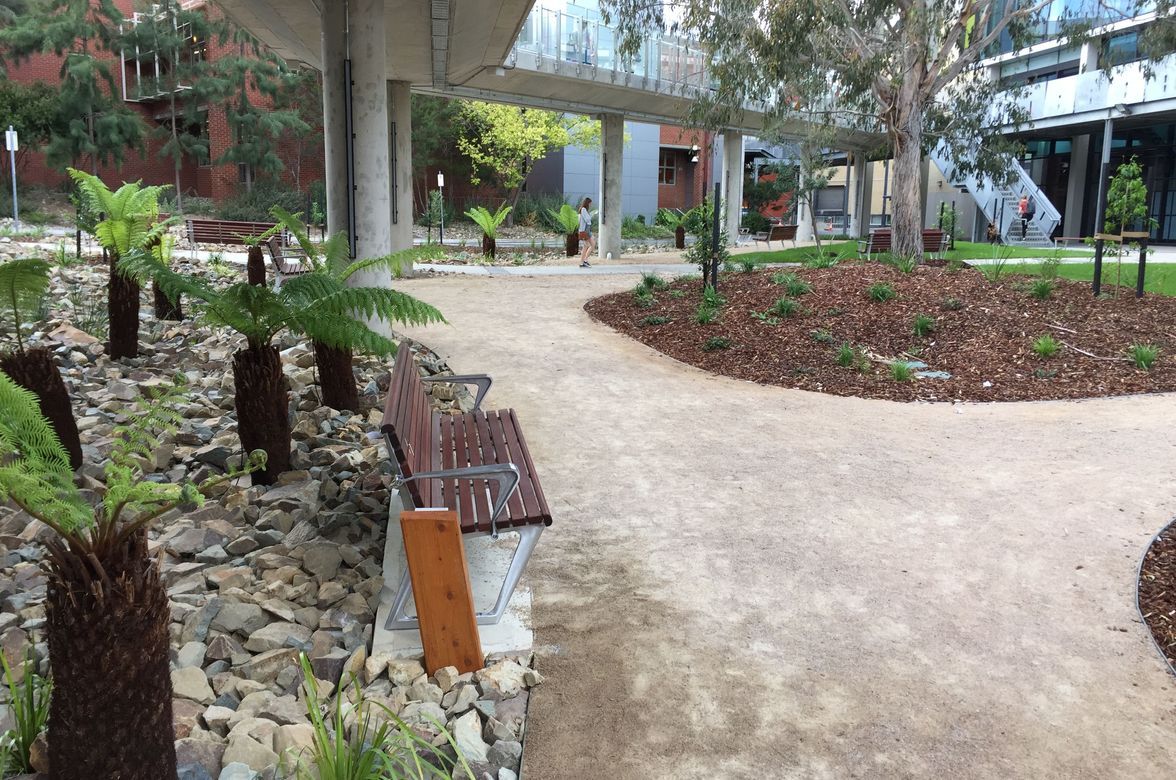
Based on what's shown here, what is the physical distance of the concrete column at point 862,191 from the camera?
3919 centimetres

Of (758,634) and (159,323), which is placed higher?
(159,323)

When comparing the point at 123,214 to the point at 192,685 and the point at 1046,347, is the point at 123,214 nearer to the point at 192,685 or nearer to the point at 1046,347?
the point at 192,685

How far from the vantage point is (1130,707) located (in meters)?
3.25

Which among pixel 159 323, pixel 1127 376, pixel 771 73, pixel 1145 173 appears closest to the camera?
pixel 1127 376

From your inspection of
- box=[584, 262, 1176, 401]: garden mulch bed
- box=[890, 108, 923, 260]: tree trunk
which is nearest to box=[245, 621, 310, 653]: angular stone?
box=[584, 262, 1176, 401]: garden mulch bed

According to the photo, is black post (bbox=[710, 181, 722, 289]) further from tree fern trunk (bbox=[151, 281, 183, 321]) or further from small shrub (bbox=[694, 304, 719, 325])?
tree fern trunk (bbox=[151, 281, 183, 321])

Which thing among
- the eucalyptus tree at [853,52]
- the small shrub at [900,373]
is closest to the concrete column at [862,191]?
the eucalyptus tree at [853,52]

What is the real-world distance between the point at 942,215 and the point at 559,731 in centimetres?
2606

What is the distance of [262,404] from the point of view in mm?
5246

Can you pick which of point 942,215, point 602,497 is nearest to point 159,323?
point 602,497

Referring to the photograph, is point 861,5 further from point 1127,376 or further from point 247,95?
point 247,95

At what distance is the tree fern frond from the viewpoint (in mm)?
2361

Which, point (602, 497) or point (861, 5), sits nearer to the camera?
point (602, 497)

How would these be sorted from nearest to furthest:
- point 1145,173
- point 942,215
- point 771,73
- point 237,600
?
point 237,600 → point 771,73 → point 942,215 → point 1145,173
